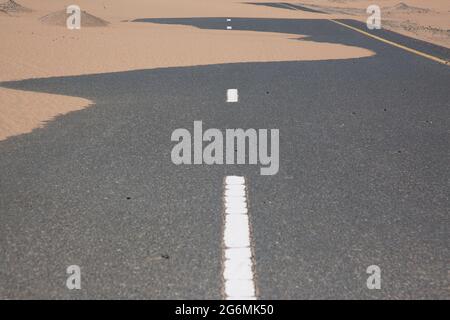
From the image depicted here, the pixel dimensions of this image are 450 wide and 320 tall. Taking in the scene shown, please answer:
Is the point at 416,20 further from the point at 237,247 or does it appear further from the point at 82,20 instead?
the point at 237,247

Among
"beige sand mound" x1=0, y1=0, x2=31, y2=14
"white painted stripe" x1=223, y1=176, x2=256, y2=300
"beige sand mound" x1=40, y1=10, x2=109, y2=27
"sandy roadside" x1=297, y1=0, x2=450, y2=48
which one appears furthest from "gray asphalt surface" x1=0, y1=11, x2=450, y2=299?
"beige sand mound" x1=0, y1=0, x2=31, y2=14

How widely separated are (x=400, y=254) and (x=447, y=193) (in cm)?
139

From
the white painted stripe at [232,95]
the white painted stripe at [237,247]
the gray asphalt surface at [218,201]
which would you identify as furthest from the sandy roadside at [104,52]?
the white painted stripe at [237,247]

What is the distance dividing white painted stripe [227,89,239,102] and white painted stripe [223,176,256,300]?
4.08m

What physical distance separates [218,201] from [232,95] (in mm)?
4923

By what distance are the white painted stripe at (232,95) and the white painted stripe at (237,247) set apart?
161 inches

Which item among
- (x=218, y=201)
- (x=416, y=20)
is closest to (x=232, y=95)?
(x=218, y=201)

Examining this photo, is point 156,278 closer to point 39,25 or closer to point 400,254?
point 400,254

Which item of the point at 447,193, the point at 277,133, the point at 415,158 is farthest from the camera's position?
the point at 277,133

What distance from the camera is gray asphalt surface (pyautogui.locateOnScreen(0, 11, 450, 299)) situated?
3342 millimetres

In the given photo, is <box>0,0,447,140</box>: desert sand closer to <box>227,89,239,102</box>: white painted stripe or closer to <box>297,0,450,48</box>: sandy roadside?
<box>227,89,239,102</box>: white painted stripe

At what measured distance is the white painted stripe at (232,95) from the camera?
8984 millimetres

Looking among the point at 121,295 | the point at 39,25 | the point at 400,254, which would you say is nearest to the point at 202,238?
the point at 121,295
